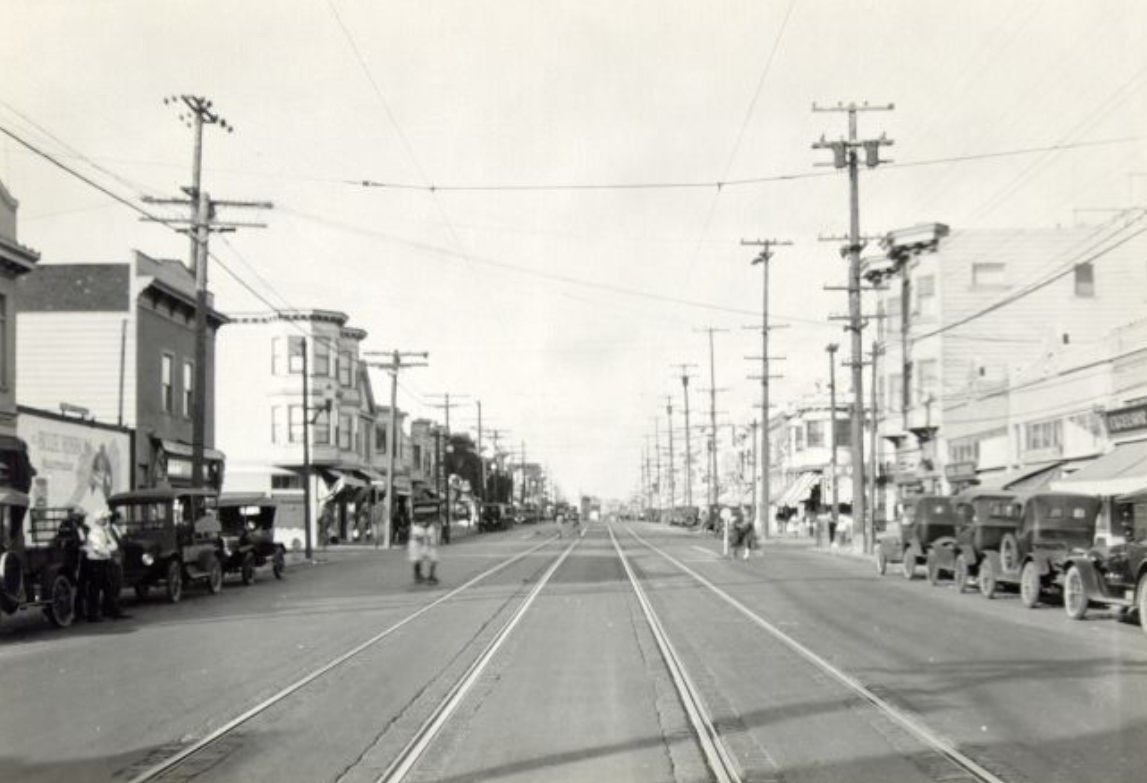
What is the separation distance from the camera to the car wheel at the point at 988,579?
22828mm

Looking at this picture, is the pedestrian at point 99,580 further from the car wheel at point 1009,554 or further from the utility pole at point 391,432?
the utility pole at point 391,432

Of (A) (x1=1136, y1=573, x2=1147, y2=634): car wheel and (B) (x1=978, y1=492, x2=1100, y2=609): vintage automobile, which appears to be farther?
(B) (x1=978, y1=492, x2=1100, y2=609): vintage automobile

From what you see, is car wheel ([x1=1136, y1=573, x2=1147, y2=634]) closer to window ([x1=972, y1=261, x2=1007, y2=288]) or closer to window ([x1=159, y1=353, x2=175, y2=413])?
window ([x1=159, y1=353, x2=175, y2=413])

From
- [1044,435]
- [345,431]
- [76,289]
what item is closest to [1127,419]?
[1044,435]

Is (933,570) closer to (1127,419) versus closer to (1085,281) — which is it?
(1127,419)

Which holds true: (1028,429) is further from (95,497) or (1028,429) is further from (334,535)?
(334,535)

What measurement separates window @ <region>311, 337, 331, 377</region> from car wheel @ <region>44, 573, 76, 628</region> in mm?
42875

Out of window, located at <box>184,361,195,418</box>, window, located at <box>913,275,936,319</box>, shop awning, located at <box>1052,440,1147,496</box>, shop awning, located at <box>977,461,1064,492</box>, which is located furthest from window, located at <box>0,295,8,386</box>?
window, located at <box>913,275,936,319</box>

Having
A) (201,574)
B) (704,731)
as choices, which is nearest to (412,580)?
(201,574)

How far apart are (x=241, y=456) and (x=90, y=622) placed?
42.8 m

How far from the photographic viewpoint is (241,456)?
60906mm

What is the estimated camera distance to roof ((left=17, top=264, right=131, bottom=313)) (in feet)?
126

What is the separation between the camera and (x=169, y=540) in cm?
2391

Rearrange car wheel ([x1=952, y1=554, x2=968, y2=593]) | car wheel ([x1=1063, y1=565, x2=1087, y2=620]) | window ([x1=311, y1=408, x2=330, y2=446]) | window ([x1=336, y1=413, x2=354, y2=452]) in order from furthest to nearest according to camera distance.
Result: window ([x1=336, y1=413, x2=354, y2=452]) → window ([x1=311, y1=408, x2=330, y2=446]) → car wheel ([x1=952, y1=554, x2=968, y2=593]) → car wheel ([x1=1063, y1=565, x2=1087, y2=620])
